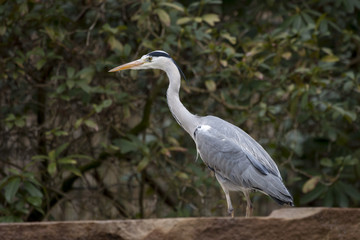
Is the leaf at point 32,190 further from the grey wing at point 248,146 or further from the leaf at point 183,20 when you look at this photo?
the leaf at point 183,20

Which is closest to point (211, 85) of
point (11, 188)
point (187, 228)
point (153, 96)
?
point (153, 96)

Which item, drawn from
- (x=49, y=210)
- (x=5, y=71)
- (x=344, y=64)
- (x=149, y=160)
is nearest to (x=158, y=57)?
(x=149, y=160)

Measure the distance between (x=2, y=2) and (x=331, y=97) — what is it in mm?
3161

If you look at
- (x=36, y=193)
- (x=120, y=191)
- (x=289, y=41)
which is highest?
(x=289, y=41)

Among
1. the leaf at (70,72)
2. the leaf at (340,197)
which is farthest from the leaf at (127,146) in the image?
the leaf at (340,197)

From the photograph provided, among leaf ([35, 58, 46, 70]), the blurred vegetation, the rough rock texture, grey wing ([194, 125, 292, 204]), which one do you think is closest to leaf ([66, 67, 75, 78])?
the blurred vegetation

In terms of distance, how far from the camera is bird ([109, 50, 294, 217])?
384 cm

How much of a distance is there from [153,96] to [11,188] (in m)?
1.59

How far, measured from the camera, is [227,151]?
4.02 m

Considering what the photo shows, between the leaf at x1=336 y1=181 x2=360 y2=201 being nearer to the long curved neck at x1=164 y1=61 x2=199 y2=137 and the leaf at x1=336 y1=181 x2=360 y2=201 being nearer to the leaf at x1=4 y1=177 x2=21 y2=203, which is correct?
the long curved neck at x1=164 y1=61 x2=199 y2=137

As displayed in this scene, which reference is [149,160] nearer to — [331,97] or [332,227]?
[331,97]

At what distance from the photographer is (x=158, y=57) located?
4129 mm

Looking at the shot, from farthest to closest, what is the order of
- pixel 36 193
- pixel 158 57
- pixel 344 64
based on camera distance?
pixel 344 64, pixel 36 193, pixel 158 57

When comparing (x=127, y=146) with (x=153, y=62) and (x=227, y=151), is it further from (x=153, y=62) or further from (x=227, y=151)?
(x=227, y=151)
